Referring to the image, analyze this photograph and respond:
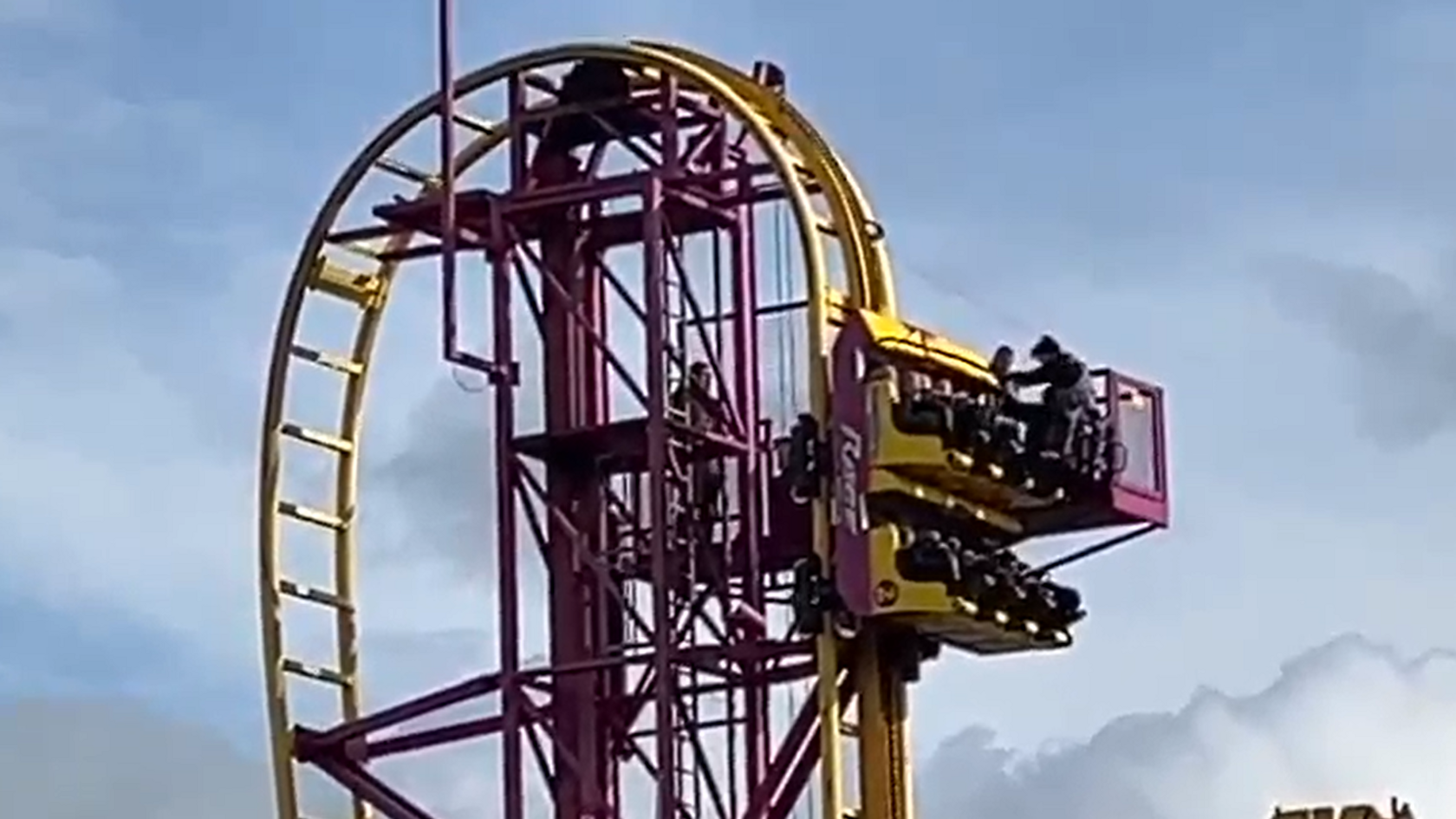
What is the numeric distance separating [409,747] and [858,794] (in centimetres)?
671

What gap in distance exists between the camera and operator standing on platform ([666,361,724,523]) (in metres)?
76.9

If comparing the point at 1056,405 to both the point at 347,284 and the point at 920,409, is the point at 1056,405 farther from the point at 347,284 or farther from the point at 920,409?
the point at 347,284

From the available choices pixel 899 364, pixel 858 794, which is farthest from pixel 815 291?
pixel 858 794

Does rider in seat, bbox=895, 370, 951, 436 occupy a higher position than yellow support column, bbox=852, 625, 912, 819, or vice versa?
rider in seat, bbox=895, 370, 951, 436

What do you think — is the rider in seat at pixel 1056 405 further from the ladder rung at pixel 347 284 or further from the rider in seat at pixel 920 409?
the ladder rung at pixel 347 284

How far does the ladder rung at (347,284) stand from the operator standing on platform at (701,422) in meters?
4.99

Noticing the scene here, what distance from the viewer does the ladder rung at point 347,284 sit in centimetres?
7931

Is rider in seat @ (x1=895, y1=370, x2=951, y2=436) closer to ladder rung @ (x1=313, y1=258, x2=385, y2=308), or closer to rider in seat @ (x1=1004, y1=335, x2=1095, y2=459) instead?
rider in seat @ (x1=1004, y1=335, x2=1095, y2=459)

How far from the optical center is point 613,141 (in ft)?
257

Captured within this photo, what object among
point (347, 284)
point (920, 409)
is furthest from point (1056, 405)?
point (347, 284)

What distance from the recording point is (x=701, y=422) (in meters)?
77.0

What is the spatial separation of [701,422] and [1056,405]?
16.2ft

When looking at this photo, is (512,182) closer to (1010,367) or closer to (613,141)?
(613,141)

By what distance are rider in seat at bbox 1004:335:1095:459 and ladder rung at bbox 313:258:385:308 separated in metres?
9.71
